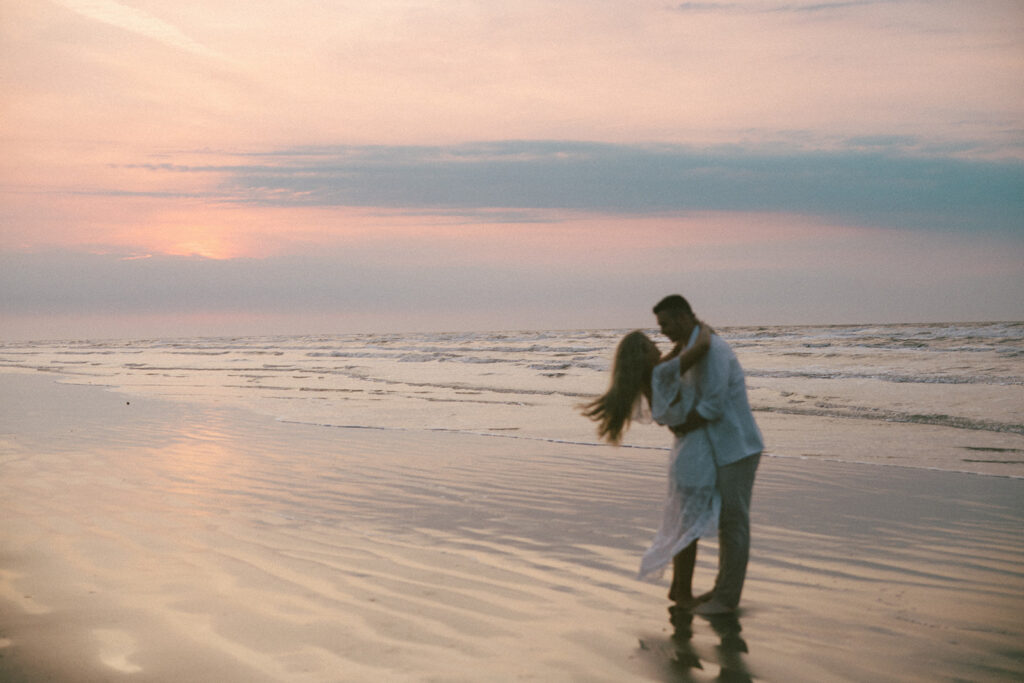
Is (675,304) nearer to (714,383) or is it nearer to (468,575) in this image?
(714,383)

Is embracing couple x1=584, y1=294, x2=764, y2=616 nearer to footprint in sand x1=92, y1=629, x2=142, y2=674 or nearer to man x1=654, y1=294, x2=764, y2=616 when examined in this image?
man x1=654, y1=294, x2=764, y2=616

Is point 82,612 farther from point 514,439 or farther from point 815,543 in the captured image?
point 514,439

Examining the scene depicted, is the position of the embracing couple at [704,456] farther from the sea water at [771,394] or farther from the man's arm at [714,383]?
the sea water at [771,394]

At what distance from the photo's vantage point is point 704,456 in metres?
4.98

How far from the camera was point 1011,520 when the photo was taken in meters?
7.49

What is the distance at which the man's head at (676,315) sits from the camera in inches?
195

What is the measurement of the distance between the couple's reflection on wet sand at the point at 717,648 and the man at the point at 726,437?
115 millimetres

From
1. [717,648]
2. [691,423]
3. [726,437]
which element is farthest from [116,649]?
[726,437]

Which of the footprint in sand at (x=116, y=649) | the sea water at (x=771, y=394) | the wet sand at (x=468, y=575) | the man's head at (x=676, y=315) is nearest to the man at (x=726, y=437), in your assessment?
the man's head at (x=676, y=315)

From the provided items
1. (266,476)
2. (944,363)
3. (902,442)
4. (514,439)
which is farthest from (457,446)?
(944,363)

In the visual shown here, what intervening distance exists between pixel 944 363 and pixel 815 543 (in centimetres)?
2331

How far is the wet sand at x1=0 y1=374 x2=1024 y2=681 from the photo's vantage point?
13.6 ft

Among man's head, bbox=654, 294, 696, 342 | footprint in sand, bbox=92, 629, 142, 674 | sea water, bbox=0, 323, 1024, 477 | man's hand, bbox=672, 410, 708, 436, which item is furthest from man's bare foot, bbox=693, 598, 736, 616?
sea water, bbox=0, 323, 1024, 477

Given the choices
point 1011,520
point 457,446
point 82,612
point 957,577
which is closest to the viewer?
point 82,612
